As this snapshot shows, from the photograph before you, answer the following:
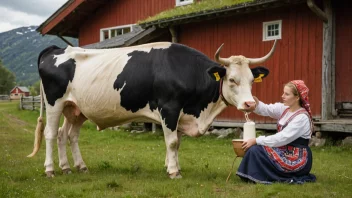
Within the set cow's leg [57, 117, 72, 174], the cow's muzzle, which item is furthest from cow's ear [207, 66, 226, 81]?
cow's leg [57, 117, 72, 174]

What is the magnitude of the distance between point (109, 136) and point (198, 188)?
8.70 meters

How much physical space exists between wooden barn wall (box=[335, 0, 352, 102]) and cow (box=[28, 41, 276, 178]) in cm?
574

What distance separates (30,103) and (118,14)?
13781 millimetres

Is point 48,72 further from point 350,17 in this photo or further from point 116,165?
point 350,17

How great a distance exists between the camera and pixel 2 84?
3829 inches

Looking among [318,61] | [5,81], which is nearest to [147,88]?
[318,61]

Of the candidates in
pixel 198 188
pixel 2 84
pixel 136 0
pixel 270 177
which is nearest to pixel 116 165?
pixel 198 188

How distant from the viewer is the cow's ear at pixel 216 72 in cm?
596

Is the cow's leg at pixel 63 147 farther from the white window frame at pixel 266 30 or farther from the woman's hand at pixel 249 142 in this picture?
the white window frame at pixel 266 30

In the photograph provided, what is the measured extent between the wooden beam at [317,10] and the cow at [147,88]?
4.90m

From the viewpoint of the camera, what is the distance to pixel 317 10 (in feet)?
34.2

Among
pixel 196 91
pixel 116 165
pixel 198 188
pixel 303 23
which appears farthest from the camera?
pixel 303 23

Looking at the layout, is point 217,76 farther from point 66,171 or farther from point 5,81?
point 5,81

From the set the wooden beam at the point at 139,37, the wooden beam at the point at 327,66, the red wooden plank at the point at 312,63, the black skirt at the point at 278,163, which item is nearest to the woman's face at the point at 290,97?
the black skirt at the point at 278,163
